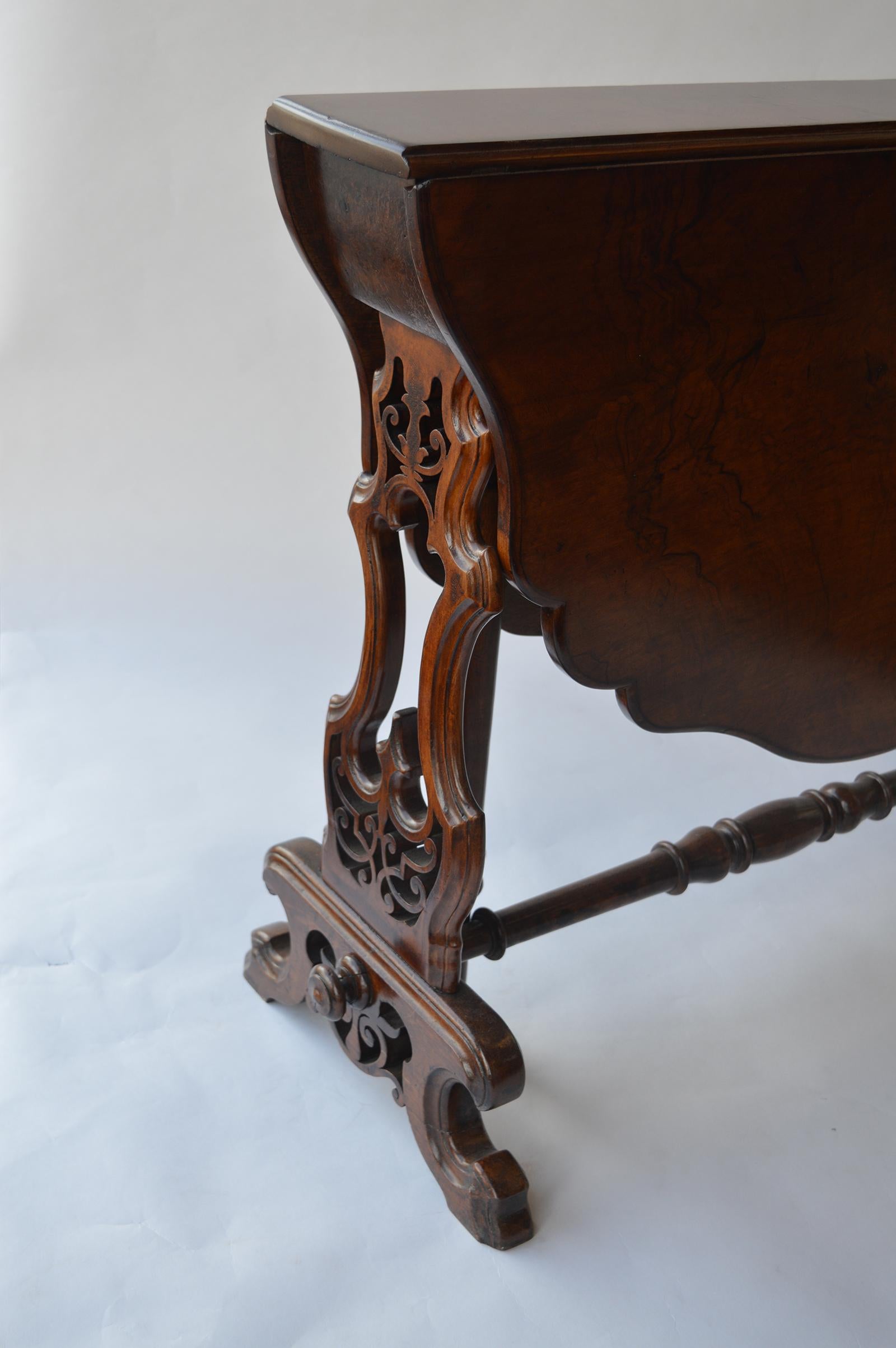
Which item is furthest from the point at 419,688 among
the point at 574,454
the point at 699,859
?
the point at 699,859

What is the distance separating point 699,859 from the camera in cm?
171

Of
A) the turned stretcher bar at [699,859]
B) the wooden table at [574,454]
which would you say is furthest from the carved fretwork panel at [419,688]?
the turned stretcher bar at [699,859]

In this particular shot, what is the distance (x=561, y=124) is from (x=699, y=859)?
93 centimetres

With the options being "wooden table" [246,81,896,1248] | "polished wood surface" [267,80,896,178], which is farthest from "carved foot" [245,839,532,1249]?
"polished wood surface" [267,80,896,178]

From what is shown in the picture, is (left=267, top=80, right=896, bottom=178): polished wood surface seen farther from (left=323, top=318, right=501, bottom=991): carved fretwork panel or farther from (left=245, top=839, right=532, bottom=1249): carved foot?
(left=245, top=839, right=532, bottom=1249): carved foot

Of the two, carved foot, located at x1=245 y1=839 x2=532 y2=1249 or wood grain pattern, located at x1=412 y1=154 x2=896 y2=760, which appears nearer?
wood grain pattern, located at x1=412 y1=154 x2=896 y2=760

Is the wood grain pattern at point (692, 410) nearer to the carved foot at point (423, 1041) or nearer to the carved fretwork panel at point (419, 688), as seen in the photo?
the carved fretwork panel at point (419, 688)

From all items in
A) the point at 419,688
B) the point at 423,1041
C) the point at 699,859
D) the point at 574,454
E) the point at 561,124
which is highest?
the point at 561,124

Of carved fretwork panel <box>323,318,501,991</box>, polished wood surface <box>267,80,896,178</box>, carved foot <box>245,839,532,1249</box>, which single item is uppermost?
polished wood surface <box>267,80,896,178</box>

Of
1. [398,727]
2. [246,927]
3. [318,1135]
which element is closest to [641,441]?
[398,727]

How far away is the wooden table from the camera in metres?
1.18

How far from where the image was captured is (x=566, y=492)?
4.13 ft

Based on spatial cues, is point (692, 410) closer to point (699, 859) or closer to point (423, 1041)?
point (699, 859)

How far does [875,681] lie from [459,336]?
722 millimetres
